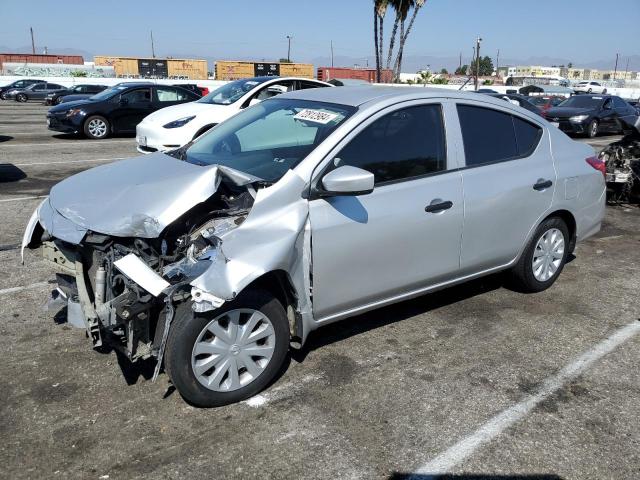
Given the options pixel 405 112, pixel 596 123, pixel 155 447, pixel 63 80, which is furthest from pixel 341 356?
pixel 63 80

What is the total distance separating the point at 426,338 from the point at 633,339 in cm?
158

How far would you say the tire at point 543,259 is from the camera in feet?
15.6

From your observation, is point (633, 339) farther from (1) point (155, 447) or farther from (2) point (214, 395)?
(1) point (155, 447)

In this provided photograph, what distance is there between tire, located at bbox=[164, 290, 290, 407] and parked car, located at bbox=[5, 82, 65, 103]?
36902 millimetres

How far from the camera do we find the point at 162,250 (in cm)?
323

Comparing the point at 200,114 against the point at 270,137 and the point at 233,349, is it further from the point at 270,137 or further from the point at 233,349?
the point at 233,349

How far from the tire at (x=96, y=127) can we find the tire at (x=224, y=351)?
541 inches

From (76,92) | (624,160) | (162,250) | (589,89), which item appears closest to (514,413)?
(162,250)

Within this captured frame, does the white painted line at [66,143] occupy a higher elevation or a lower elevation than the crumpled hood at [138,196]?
lower

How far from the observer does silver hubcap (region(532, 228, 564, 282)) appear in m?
4.84

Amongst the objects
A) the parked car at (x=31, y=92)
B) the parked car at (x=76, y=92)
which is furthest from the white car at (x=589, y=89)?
the parked car at (x=31, y=92)

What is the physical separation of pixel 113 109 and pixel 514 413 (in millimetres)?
14759

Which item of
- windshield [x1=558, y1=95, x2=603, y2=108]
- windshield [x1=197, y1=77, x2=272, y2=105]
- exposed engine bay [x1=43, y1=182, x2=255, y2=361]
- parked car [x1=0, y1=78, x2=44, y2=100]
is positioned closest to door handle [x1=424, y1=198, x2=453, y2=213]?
exposed engine bay [x1=43, y1=182, x2=255, y2=361]

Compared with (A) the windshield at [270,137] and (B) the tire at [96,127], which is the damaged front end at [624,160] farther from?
(B) the tire at [96,127]
